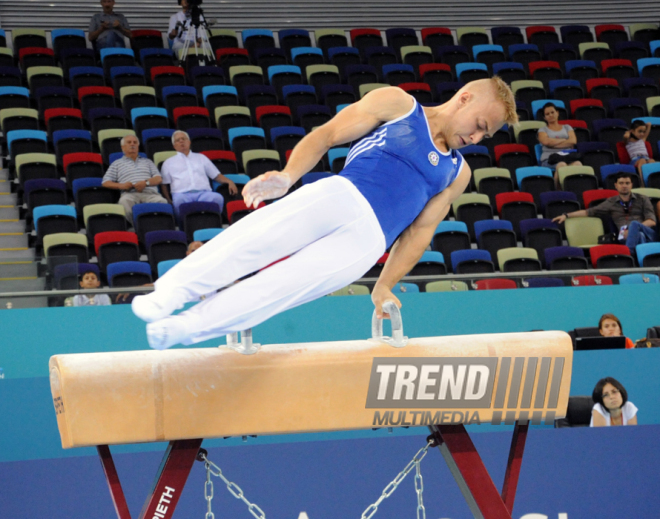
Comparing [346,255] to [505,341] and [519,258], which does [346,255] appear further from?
[519,258]

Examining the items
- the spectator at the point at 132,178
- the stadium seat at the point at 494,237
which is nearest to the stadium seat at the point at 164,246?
the spectator at the point at 132,178

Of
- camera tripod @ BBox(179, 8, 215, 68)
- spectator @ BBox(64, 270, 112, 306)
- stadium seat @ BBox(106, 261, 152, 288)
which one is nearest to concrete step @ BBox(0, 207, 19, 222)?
stadium seat @ BBox(106, 261, 152, 288)

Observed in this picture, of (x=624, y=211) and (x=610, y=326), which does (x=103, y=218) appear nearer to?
(x=610, y=326)

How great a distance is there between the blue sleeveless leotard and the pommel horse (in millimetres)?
400

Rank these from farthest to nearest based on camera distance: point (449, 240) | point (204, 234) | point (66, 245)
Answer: point (449, 240)
point (204, 234)
point (66, 245)

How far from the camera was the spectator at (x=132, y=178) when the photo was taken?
8.18m

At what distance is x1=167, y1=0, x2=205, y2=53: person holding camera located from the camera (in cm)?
1144

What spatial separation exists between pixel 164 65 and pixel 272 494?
8519 mm

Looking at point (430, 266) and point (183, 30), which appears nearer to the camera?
point (430, 266)

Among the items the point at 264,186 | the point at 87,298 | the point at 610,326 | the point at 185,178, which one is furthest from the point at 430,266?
the point at 264,186

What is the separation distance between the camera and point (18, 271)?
6086mm

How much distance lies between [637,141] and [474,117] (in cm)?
821

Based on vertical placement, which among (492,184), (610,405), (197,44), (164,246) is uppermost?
(197,44)

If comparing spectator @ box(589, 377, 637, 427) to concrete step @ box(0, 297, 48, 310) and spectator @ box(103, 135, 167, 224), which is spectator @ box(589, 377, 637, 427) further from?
spectator @ box(103, 135, 167, 224)
